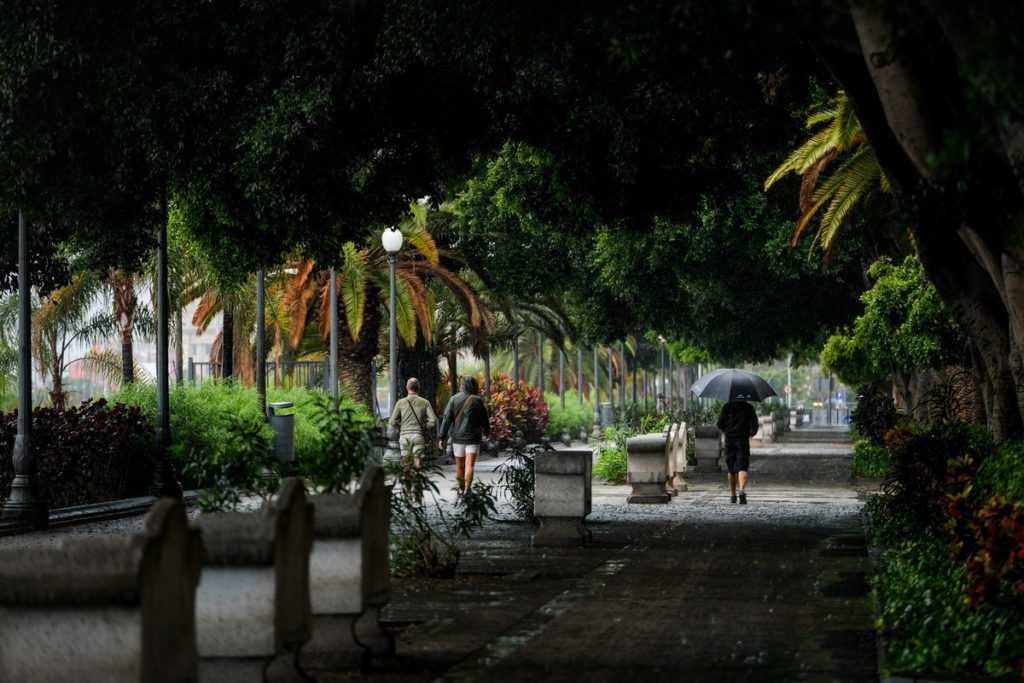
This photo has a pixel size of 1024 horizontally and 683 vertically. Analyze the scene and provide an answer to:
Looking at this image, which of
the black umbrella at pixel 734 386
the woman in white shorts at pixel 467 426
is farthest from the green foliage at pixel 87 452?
the black umbrella at pixel 734 386

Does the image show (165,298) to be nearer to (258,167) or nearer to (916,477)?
(258,167)

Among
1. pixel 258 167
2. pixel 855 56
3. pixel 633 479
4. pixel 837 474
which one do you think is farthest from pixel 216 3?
pixel 837 474

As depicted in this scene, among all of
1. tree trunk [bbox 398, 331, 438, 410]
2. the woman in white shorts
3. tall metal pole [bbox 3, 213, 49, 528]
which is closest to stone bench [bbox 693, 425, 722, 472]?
tree trunk [bbox 398, 331, 438, 410]

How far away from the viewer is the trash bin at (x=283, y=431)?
27.0m

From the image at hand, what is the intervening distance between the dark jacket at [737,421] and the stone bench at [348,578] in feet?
45.8

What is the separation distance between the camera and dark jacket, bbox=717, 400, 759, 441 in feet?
71.4

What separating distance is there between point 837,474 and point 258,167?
20496mm

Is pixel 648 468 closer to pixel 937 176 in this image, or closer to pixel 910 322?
pixel 910 322

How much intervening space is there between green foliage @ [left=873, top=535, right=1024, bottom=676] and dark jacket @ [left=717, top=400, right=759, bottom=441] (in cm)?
1122

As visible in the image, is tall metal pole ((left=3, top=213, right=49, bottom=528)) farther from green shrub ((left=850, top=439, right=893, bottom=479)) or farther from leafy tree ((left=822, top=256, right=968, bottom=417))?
green shrub ((left=850, top=439, right=893, bottom=479))

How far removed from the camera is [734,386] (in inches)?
986

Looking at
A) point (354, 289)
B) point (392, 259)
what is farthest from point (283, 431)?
point (354, 289)

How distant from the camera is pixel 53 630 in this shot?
520 cm

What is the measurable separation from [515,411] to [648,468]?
2169 centimetres
